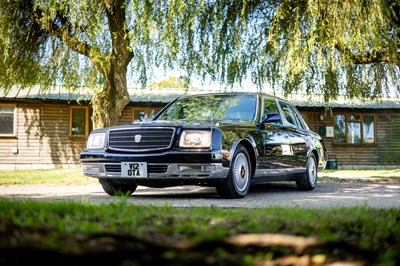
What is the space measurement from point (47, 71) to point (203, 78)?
4.65 metres

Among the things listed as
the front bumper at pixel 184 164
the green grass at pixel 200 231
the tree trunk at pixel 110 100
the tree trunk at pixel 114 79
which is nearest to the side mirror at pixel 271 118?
the front bumper at pixel 184 164

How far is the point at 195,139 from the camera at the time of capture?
6.95 metres

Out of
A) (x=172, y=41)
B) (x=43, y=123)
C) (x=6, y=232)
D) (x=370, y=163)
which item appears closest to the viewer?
(x=6, y=232)

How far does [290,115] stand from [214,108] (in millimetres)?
2124

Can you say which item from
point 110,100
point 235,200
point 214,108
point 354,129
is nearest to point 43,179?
point 110,100

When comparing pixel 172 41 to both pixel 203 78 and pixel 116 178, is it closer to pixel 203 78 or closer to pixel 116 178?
pixel 203 78

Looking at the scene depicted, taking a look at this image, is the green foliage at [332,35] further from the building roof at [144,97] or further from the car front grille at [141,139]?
the building roof at [144,97]

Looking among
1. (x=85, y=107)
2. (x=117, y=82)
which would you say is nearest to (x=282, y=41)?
(x=117, y=82)

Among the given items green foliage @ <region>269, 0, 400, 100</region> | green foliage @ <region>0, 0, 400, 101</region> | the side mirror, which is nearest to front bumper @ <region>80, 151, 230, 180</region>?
the side mirror

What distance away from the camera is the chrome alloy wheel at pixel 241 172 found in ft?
24.0

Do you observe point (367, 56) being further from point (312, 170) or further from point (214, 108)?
point (214, 108)

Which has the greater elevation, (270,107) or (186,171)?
(270,107)

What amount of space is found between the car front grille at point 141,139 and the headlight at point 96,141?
18 centimetres

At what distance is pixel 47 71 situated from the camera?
14.8 meters
